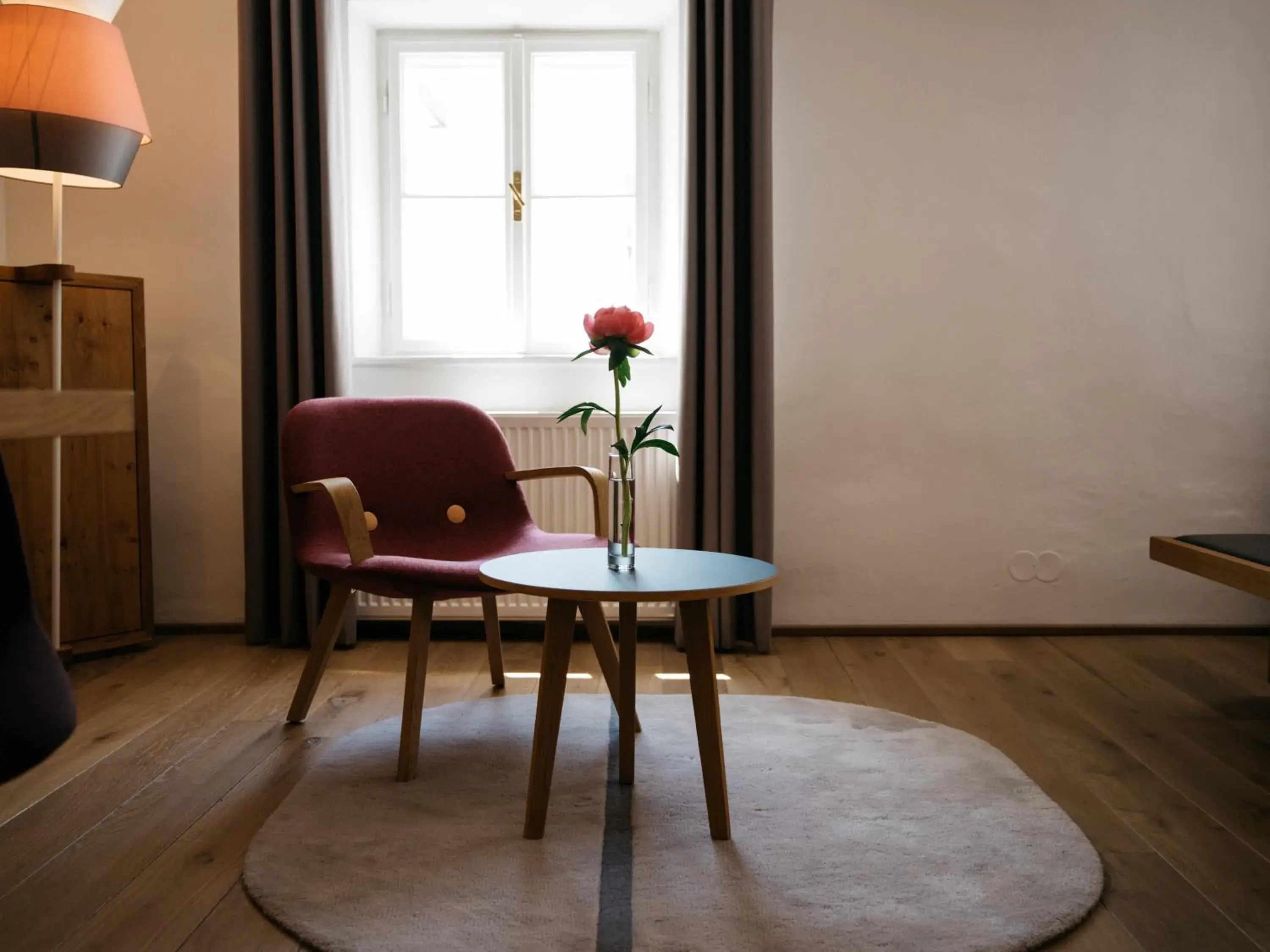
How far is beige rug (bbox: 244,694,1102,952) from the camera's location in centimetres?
153

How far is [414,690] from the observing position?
2.22 meters

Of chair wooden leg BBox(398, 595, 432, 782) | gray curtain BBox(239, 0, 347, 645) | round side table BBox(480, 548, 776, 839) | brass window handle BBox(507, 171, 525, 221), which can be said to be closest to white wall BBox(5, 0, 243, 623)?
gray curtain BBox(239, 0, 347, 645)

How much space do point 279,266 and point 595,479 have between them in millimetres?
1323

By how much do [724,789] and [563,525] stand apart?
1.70 metres

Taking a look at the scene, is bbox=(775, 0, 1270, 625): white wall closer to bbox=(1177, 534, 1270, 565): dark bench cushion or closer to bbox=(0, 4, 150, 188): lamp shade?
bbox=(1177, 534, 1270, 565): dark bench cushion

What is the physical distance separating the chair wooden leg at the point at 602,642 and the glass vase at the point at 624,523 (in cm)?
29

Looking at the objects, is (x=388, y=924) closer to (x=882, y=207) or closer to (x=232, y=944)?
(x=232, y=944)

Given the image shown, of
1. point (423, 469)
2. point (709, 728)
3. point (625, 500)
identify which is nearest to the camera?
point (709, 728)

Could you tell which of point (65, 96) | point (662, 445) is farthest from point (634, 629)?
point (65, 96)

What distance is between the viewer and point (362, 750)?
2.33 metres

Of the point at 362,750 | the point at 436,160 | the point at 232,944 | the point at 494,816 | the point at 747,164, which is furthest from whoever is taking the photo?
the point at 436,160

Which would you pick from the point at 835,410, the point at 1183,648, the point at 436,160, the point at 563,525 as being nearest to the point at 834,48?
the point at 835,410

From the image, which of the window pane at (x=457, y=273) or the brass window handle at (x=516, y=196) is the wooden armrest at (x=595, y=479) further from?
the brass window handle at (x=516, y=196)

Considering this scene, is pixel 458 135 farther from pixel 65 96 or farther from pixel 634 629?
pixel 634 629
